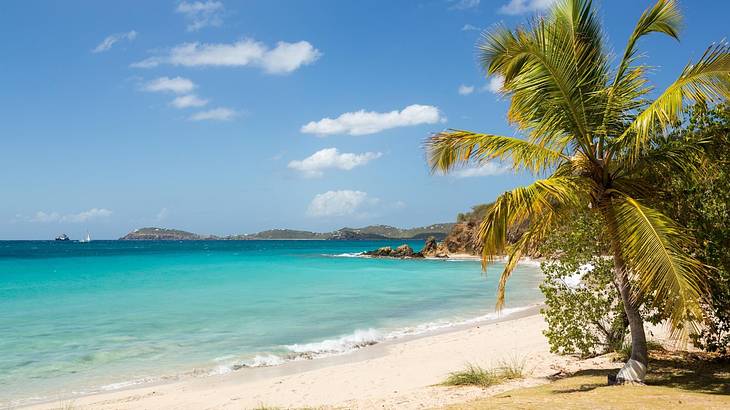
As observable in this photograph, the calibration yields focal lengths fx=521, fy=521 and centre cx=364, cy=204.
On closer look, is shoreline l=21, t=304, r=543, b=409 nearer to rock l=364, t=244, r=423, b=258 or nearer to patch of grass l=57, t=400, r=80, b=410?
patch of grass l=57, t=400, r=80, b=410

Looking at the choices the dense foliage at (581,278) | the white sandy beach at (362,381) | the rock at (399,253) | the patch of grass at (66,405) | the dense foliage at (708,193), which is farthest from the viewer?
the rock at (399,253)

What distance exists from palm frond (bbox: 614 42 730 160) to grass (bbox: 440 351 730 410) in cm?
317

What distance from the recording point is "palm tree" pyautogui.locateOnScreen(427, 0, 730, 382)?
6652 millimetres

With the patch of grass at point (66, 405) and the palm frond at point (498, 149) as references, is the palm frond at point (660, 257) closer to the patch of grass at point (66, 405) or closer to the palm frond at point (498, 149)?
the palm frond at point (498, 149)

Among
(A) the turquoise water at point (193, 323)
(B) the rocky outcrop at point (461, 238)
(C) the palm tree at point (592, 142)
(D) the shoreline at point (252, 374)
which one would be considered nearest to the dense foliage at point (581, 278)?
(C) the palm tree at point (592, 142)

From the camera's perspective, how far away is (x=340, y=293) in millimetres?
30500

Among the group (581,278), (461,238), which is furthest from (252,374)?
(461,238)

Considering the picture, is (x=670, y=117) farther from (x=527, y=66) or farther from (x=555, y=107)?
(x=527, y=66)

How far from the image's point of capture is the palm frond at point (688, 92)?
21.2 feet

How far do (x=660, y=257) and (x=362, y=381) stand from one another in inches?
262

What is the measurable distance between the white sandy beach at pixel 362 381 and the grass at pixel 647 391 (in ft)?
2.81

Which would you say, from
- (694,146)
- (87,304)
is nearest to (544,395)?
(694,146)

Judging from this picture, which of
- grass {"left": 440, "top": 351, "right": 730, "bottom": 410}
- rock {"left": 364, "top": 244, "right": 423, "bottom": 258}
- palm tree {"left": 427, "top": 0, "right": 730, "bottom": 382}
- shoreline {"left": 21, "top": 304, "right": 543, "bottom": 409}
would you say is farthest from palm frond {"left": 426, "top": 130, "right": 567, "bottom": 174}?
rock {"left": 364, "top": 244, "right": 423, "bottom": 258}

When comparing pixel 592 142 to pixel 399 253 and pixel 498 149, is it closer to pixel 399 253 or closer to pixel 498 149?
pixel 498 149
